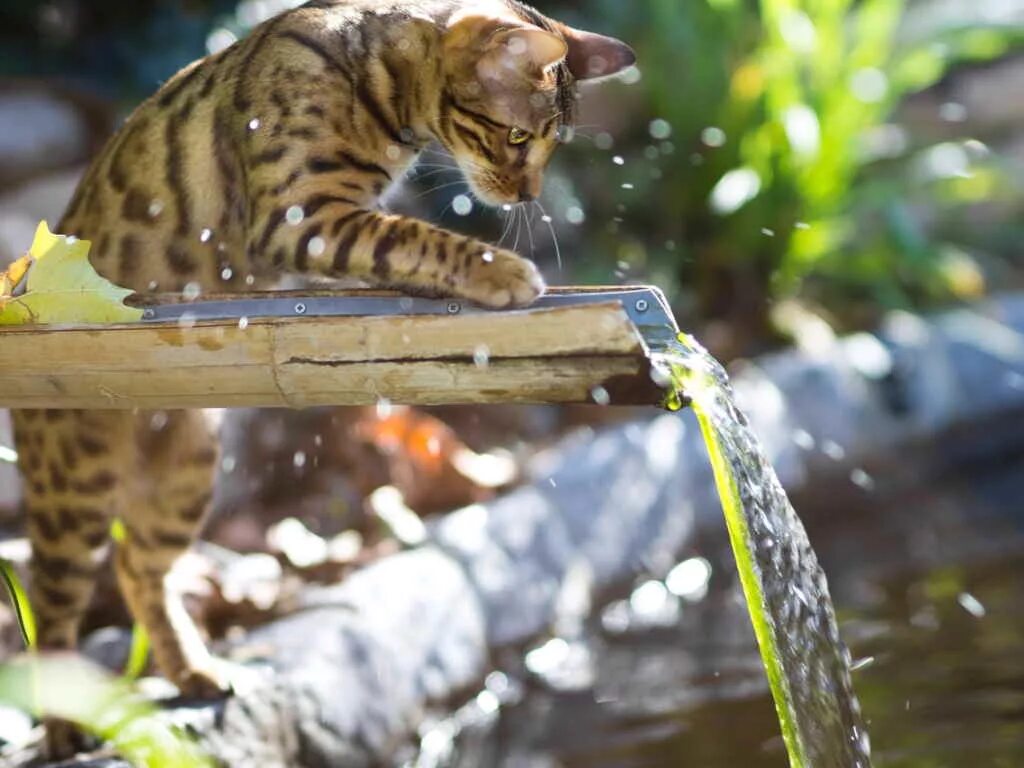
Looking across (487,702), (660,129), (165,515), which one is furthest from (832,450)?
(165,515)

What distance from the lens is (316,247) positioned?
310 centimetres

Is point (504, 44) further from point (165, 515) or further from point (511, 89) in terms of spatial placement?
point (165, 515)

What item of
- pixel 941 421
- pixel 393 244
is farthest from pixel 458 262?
pixel 941 421

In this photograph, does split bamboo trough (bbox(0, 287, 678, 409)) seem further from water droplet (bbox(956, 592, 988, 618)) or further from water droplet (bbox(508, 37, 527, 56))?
water droplet (bbox(956, 592, 988, 618))

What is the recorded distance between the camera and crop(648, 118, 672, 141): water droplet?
765 centimetres

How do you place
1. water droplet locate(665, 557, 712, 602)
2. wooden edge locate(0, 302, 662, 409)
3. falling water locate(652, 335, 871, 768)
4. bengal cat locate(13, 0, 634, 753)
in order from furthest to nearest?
water droplet locate(665, 557, 712, 602), bengal cat locate(13, 0, 634, 753), falling water locate(652, 335, 871, 768), wooden edge locate(0, 302, 662, 409)

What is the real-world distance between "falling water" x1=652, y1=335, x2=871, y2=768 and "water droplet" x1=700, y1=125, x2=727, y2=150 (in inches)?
172

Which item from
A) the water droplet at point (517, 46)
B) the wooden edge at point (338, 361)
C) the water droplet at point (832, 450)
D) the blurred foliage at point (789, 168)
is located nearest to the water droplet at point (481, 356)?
the wooden edge at point (338, 361)

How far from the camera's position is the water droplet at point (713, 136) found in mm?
7379

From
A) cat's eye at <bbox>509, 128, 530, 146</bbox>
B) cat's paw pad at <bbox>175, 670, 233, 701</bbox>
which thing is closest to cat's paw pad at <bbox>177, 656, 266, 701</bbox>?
cat's paw pad at <bbox>175, 670, 233, 701</bbox>

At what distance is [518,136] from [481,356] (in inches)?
35.0

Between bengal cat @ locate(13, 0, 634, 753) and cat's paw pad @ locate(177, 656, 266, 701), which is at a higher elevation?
bengal cat @ locate(13, 0, 634, 753)

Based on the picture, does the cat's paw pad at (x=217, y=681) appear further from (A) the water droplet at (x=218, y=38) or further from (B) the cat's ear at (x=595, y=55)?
(A) the water droplet at (x=218, y=38)

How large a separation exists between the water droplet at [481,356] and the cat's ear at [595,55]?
112cm
